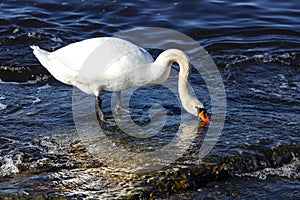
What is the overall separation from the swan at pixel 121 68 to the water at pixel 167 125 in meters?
0.46

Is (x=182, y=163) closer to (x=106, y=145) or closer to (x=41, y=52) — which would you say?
(x=106, y=145)

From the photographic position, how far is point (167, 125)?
734 cm

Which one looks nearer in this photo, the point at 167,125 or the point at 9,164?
the point at 9,164

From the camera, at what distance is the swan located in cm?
712

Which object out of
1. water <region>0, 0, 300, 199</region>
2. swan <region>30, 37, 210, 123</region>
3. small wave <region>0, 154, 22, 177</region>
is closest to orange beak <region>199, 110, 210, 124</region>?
swan <region>30, 37, 210, 123</region>

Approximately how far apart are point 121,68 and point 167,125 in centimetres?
96

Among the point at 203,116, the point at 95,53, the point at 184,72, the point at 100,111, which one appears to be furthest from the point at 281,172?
the point at 95,53

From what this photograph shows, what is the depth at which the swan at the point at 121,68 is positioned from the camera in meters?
7.12

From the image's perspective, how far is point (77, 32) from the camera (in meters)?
12.0

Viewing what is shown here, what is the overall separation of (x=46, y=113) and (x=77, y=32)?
4569 mm

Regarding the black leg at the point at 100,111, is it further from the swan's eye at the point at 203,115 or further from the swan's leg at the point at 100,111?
the swan's eye at the point at 203,115

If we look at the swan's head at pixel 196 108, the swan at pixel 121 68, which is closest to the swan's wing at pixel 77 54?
the swan at pixel 121 68

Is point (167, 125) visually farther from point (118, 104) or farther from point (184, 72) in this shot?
point (118, 104)

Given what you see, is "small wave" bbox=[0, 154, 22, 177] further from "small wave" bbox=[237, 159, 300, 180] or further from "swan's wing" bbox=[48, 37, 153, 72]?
"small wave" bbox=[237, 159, 300, 180]
